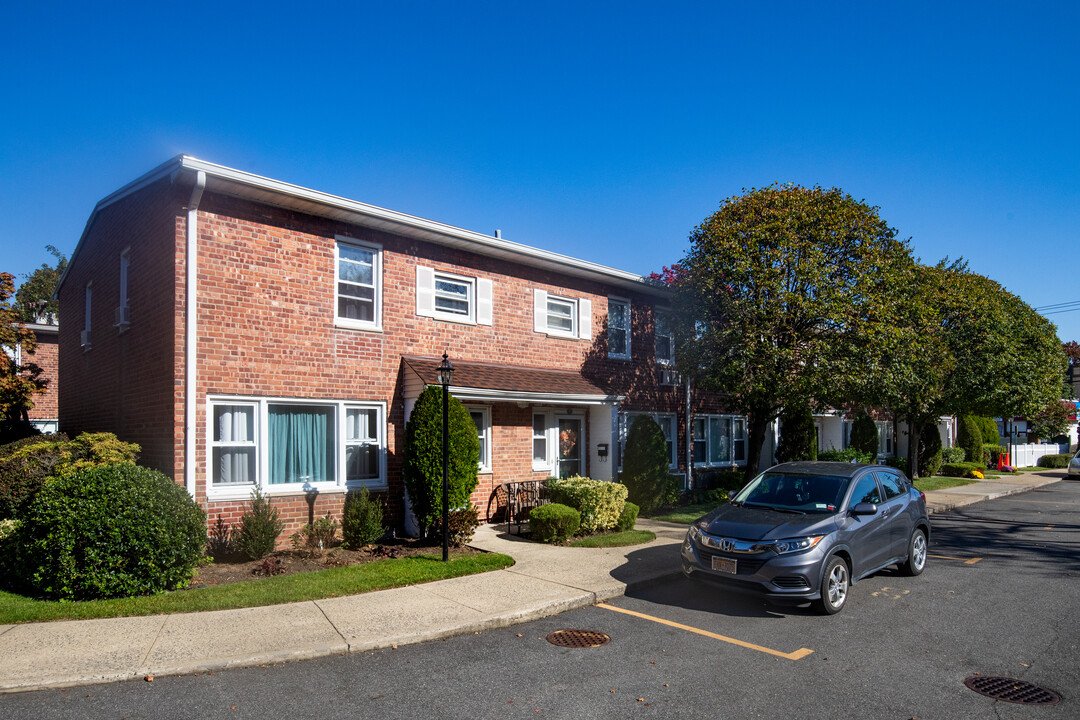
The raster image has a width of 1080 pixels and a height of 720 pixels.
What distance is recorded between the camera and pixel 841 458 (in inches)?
870

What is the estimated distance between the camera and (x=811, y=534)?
25.3 ft

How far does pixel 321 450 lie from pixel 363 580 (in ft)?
11.8

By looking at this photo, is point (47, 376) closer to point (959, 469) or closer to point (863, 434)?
point (863, 434)

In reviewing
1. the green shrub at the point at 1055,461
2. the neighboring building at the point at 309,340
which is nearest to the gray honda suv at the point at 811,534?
the neighboring building at the point at 309,340

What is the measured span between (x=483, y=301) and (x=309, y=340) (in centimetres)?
392

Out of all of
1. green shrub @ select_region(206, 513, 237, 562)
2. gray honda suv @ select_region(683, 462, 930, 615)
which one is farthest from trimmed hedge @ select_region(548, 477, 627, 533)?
green shrub @ select_region(206, 513, 237, 562)

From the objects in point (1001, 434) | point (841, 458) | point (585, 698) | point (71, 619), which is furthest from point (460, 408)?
point (1001, 434)

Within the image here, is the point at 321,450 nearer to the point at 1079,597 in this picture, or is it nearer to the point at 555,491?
the point at 555,491

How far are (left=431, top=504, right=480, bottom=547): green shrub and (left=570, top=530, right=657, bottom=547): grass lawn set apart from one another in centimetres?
175

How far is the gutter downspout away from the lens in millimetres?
10344

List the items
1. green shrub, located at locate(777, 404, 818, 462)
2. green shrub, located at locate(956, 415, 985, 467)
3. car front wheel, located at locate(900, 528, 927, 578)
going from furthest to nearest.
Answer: green shrub, located at locate(956, 415, 985, 467) < green shrub, located at locate(777, 404, 818, 462) < car front wheel, located at locate(900, 528, 927, 578)

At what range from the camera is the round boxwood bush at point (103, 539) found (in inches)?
311

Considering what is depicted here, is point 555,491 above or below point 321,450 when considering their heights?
below

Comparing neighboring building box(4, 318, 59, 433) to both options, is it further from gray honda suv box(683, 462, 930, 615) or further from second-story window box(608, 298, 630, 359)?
gray honda suv box(683, 462, 930, 615)
